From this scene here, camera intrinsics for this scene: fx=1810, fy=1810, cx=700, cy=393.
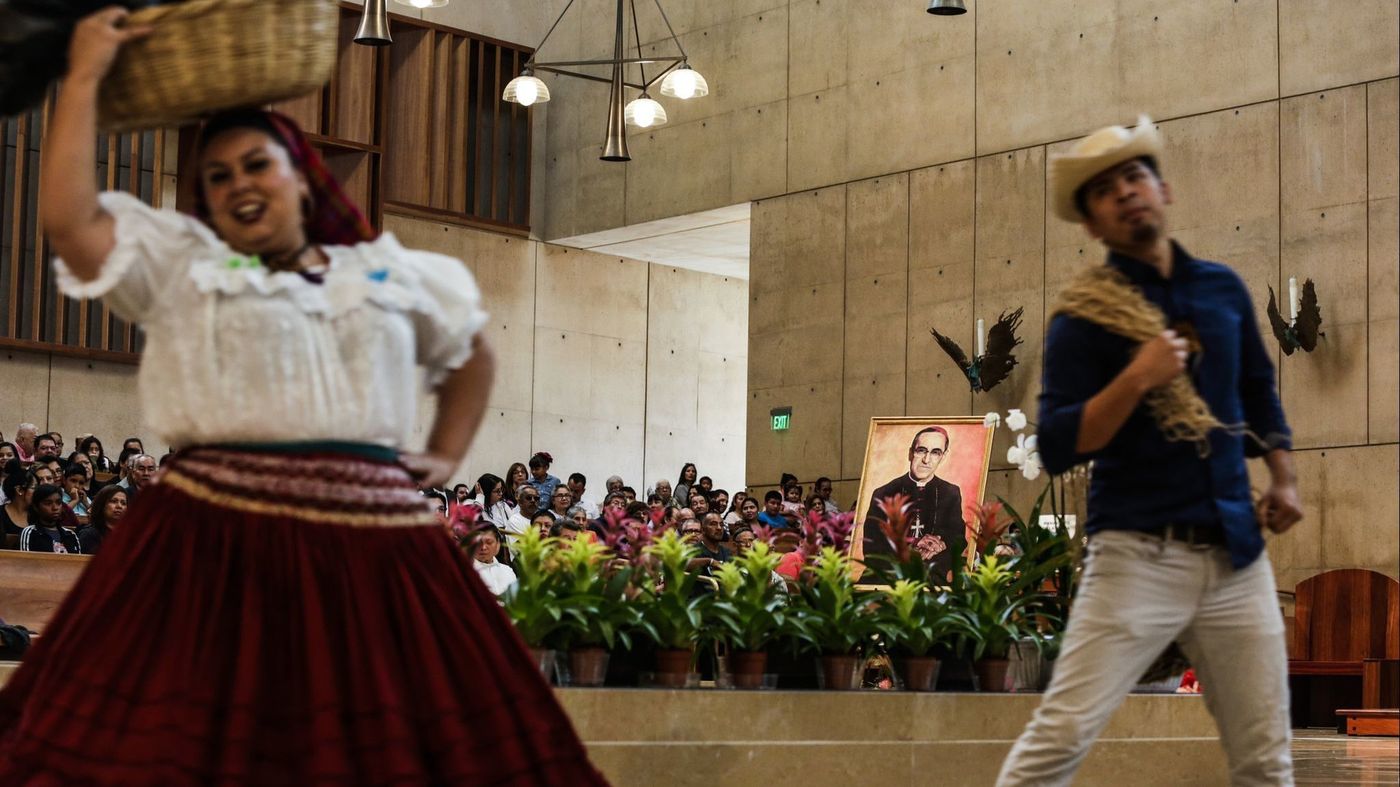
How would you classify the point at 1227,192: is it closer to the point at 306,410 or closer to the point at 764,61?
the point at 764,61

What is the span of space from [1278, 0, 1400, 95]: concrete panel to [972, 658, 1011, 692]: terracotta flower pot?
23.6ft

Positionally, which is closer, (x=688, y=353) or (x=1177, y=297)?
(x=1177, y=297)

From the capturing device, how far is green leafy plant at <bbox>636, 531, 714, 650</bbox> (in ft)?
16.9

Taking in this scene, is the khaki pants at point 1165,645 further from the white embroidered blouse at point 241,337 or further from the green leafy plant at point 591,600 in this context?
the green leafy plant at point 591,600

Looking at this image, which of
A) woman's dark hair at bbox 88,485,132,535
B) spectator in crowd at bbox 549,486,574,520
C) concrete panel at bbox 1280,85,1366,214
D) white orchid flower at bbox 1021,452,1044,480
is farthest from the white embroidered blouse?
concrete panel at bbox 1280,85,1366,214

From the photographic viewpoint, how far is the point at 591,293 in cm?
1683

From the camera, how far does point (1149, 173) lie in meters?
2.91

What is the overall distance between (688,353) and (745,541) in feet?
23.9

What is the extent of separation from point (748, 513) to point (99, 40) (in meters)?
9.82

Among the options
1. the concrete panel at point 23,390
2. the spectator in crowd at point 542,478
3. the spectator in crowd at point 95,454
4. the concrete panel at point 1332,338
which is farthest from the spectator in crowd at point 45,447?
the concrete panel at point 1332,338

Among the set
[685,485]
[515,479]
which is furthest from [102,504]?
[685,485]

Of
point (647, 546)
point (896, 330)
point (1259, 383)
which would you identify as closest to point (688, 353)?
point (896, 330)

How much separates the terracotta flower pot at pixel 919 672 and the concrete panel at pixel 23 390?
964cm

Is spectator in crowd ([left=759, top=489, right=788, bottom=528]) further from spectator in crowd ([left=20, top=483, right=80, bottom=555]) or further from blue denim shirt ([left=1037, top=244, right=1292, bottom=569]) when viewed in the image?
blue denim shirt ([left=1037, top=244, right=1292, bottom=569])
